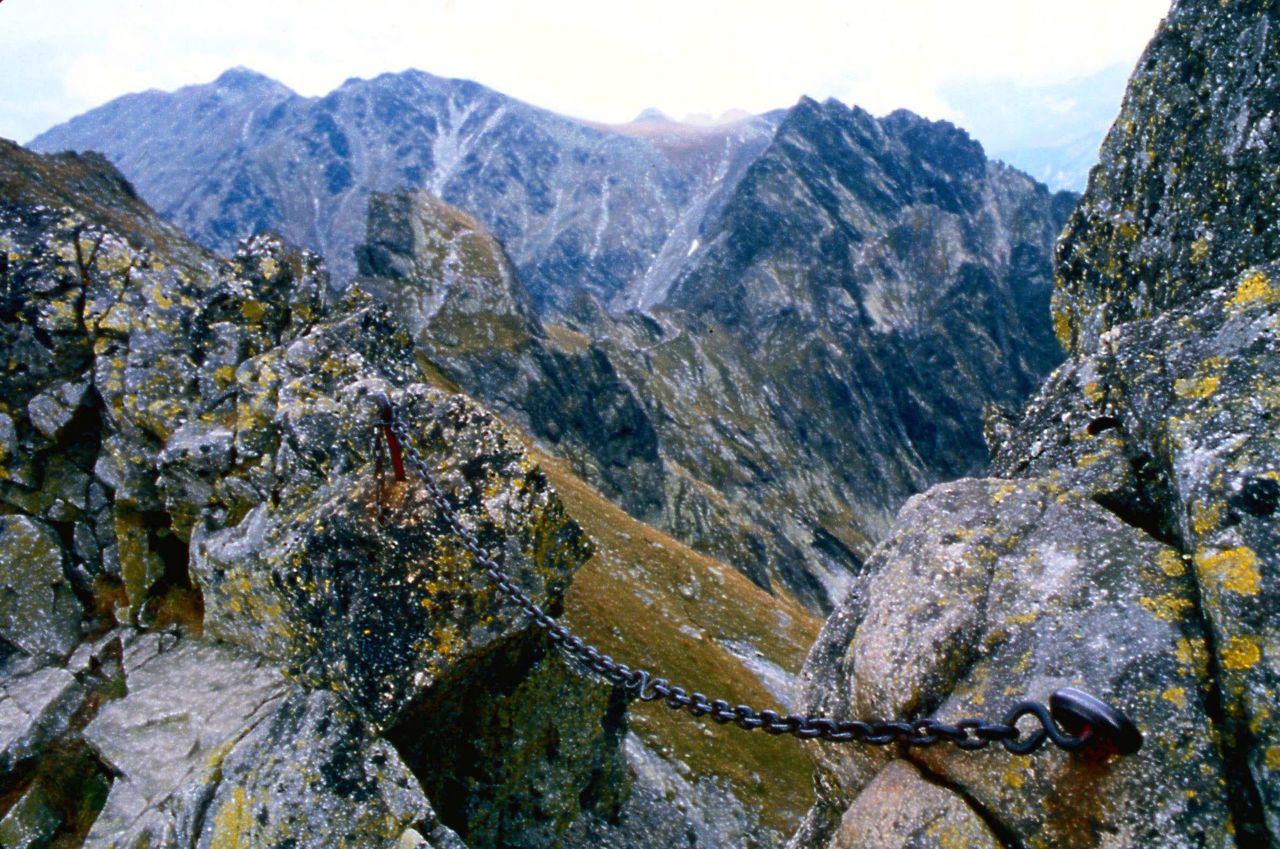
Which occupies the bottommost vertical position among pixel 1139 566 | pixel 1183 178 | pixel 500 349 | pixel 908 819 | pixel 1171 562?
pixel 908 819

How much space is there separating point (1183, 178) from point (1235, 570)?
7.43 metres

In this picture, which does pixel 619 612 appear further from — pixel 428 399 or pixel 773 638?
pixel 428 399

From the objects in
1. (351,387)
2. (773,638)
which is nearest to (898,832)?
(351,387)

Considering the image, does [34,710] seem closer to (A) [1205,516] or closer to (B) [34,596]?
(B) [34,596]

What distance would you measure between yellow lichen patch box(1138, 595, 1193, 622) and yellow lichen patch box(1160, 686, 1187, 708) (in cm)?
70

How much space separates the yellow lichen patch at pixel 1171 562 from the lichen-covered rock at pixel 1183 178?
173 inches

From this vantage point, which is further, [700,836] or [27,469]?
[700,836]

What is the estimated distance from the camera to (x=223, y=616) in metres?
16.7

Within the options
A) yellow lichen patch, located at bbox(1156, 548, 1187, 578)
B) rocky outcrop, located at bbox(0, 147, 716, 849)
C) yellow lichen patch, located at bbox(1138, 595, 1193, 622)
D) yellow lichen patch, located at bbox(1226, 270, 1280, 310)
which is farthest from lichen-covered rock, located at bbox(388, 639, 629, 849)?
yellow lichen patch, located at bbox(1226, 270, 1280, 310)

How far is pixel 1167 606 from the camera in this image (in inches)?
265

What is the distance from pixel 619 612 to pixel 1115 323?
3395 centimetres

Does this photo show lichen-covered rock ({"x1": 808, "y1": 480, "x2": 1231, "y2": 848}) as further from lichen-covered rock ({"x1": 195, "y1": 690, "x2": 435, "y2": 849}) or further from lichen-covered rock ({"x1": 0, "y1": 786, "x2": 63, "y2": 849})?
→ lichen-covered rock ({"x1": 0, "y1": 786, "x2": 63, "y2": 849})

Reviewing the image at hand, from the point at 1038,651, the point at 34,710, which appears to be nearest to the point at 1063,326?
the point at 1038,651

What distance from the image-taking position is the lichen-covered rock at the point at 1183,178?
9.27m
